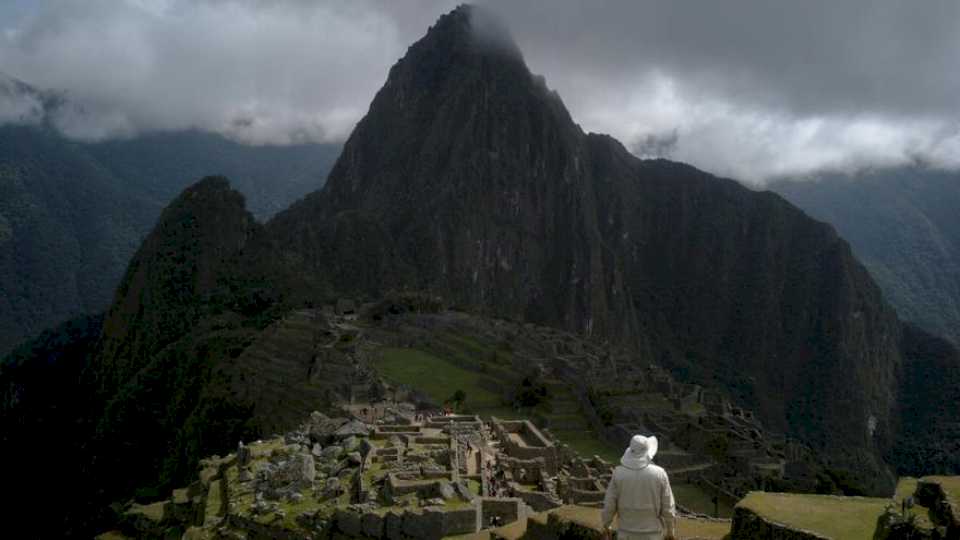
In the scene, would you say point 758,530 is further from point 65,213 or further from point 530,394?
point 65,213

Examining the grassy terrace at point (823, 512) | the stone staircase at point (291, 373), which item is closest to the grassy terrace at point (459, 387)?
the stone staircase at point (291, 373)

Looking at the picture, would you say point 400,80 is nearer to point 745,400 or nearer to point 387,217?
point 387,217

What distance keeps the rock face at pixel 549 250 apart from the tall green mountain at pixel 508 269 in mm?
418

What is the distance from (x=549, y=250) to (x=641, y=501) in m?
165

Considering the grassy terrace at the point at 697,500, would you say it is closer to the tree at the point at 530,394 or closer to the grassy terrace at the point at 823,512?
the tree at the point at 530,394

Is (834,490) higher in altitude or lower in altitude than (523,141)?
lower

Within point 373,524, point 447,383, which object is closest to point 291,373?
point 447,383

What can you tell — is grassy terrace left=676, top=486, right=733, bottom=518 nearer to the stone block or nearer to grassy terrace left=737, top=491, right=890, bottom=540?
the stone block

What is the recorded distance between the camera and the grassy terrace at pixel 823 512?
1037 cm

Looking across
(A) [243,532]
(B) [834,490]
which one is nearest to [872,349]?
(B) [834,490]

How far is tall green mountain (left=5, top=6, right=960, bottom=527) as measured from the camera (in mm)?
92125

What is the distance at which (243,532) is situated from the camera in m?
18.4

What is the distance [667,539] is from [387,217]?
13956 cm

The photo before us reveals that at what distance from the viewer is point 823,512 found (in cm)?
1112
